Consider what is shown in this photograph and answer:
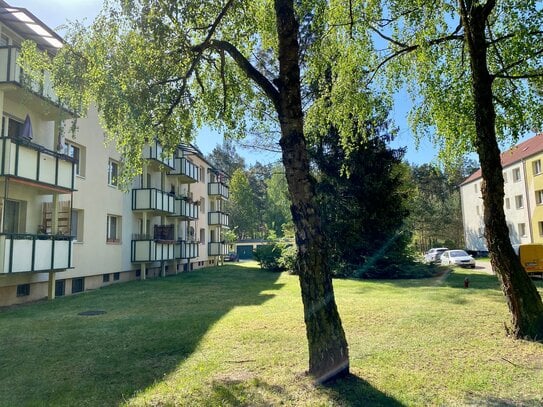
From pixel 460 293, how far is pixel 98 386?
11.8 meters

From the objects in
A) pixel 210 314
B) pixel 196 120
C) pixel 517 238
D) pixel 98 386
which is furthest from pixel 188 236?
pixel 517 238

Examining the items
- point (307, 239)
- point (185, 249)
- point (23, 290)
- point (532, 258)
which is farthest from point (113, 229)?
point (532, 258)

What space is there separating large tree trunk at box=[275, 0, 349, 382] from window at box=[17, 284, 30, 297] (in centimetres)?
1203

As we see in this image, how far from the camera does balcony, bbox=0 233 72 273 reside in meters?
11.1

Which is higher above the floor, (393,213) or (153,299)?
(393,213)

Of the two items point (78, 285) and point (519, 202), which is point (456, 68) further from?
point (519, 202)

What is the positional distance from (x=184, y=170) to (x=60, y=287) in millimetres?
13220

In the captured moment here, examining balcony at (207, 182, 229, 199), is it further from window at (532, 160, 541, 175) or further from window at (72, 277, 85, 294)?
window at (532, 160, 541, 175)

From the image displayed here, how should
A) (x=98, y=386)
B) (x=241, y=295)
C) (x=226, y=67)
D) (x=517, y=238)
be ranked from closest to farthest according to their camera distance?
(x=98, y=386), (x=226, y=67), (x=241, y=295), (x=517, y=238)

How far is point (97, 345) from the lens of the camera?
727 cm

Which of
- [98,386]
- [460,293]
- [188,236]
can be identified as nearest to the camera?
[98,386]

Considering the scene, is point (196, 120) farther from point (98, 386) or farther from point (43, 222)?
point (43, 222)

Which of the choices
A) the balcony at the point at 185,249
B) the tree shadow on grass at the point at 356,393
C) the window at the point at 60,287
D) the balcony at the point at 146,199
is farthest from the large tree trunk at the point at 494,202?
the balcony at the point at 185,249

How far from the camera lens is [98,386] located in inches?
204
